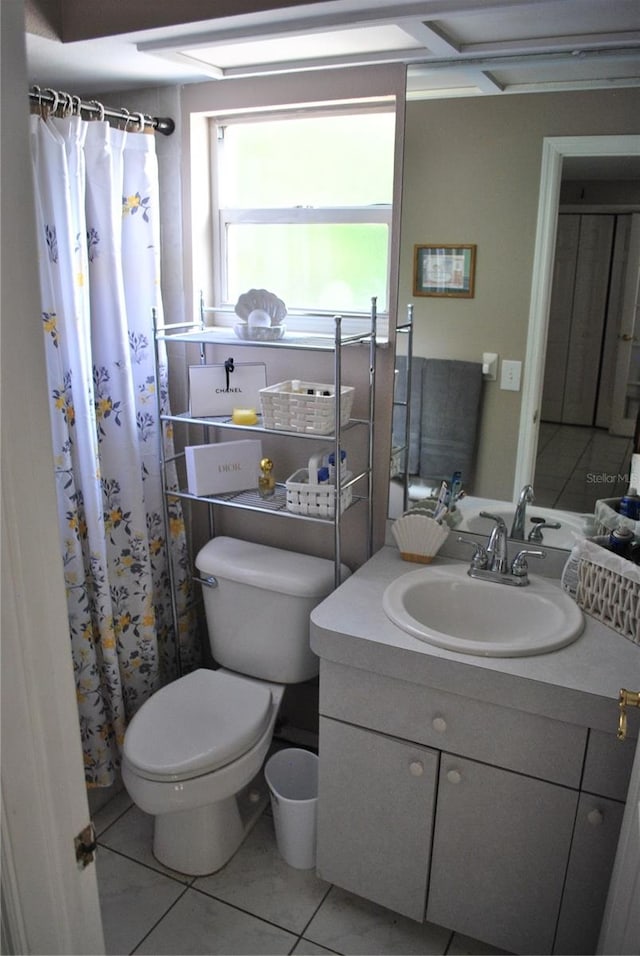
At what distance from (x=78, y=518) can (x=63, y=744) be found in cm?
129

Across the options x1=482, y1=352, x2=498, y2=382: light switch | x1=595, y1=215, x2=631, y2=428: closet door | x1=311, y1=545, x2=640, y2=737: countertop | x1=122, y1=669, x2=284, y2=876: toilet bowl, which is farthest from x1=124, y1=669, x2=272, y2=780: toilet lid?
x1=595, y1=215, x2=631, y2=428: closet door

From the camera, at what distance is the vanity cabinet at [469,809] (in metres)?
1.64

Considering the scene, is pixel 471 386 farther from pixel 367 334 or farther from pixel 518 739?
pixel 518 739

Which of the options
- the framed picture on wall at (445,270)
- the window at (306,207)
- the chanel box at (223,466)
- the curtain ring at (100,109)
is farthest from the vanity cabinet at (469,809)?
the curtain ring at (100,109)

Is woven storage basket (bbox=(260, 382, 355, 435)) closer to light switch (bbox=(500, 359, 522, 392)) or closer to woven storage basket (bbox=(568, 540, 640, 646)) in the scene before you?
light switch (bbox=(500, 359, 522, 392))

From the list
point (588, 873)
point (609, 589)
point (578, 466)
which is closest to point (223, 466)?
point (578, 466)

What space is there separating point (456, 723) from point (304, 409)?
91cm

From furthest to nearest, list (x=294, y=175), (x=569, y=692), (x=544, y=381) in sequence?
(x=294, y=175)
(x=544, y=381)
(x=569, y=692)

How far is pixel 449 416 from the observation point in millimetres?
2125

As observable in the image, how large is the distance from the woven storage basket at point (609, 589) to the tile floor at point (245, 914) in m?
0.94

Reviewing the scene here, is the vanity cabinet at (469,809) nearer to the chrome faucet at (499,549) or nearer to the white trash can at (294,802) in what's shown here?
the white trash can at (294,802)

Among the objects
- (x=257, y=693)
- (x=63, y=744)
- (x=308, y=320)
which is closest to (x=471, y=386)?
(x=308, y=320)

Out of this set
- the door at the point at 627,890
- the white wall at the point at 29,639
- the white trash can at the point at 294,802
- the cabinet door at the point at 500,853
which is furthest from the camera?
the white trash can at the point at 294,802

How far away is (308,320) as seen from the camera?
2385 mm
